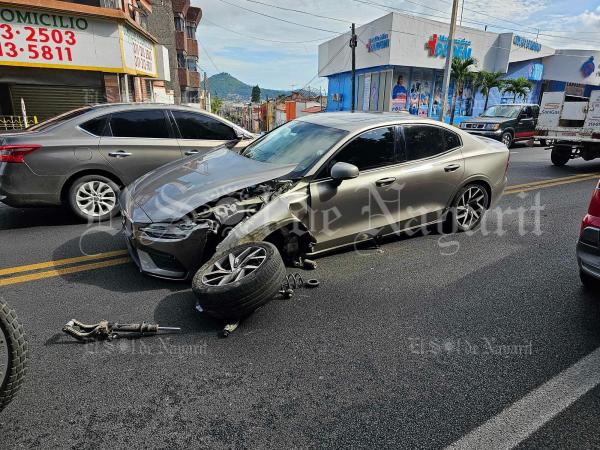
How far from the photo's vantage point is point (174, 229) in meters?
3.41

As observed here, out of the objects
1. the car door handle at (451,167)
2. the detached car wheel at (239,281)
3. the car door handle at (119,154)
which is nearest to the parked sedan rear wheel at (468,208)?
the car door handle at (451,167)

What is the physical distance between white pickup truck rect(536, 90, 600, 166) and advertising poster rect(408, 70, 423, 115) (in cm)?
1601

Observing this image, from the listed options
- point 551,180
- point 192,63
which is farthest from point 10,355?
point 192,63

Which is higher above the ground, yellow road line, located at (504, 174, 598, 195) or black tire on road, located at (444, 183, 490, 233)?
black tire on road, located at (444, 183, 490, 233)

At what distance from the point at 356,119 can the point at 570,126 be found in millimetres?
10698

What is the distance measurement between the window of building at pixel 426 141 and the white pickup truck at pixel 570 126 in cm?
839

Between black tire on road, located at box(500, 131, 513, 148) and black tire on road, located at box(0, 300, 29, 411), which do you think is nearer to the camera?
black tire on road, located at box(0, 300, 29, 411)

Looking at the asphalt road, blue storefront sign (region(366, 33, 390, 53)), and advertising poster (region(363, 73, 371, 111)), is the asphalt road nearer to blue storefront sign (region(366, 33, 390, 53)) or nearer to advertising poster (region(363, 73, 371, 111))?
blue storefront sign (region(366, 33, 390, 53))

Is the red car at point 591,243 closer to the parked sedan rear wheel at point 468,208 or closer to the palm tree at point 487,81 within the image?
the parked sedan rear wheel at point 468,208

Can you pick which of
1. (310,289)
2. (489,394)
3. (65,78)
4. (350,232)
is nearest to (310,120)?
(350,232)

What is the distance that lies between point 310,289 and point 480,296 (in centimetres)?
160

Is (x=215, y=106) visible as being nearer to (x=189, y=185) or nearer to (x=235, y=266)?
(x=189, y=185)

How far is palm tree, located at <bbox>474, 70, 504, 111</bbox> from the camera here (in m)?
28.2

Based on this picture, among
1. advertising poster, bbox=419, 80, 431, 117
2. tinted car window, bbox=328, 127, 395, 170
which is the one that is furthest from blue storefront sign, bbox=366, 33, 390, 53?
tinted car window, bbox=328, 127, 395, 170
